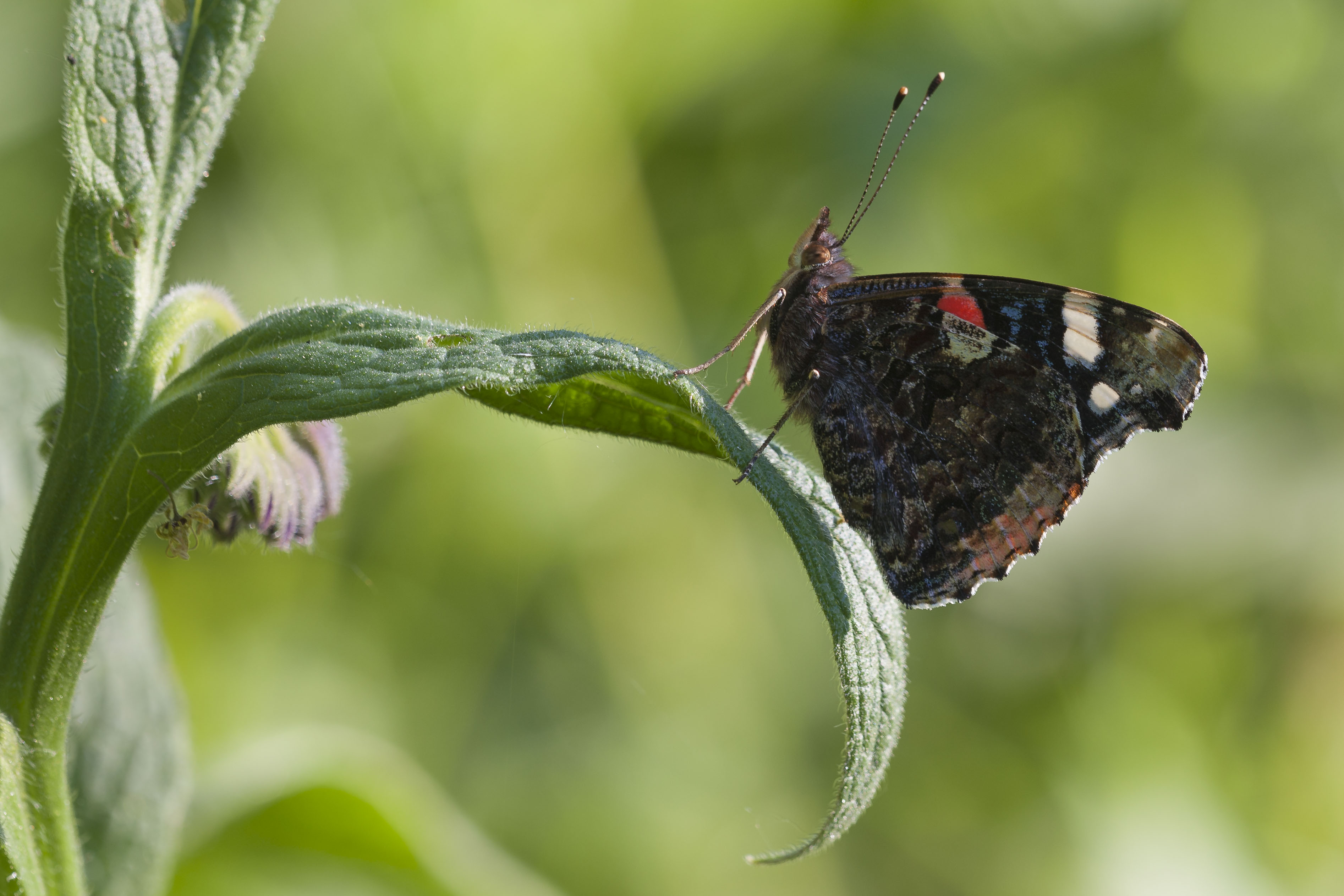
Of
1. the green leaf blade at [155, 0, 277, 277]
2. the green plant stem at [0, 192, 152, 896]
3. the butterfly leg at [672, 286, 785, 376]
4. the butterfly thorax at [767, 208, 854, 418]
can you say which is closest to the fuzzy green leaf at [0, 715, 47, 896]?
the green plant stem at [0, 192, 152, 896]

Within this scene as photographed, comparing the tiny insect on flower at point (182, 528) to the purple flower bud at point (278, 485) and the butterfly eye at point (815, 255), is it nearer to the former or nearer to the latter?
the purple flower bud at point (278, 485)

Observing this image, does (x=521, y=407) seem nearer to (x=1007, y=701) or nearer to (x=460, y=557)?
(x=460, y=557)

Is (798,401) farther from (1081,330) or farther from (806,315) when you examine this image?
(1081,330)

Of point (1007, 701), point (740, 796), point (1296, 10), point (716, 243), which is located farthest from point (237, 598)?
point (1296, 10)

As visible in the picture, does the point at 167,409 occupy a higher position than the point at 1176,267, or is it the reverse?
the point at 1176,267

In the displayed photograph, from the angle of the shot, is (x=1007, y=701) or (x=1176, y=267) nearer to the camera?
(x=1007, y=701)

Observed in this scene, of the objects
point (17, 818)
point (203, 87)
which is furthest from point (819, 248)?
point (17, 818)

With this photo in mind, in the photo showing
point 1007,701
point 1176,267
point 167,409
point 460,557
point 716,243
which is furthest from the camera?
point 1176,267

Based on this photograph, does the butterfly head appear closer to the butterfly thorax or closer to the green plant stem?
the butterfly thorax
